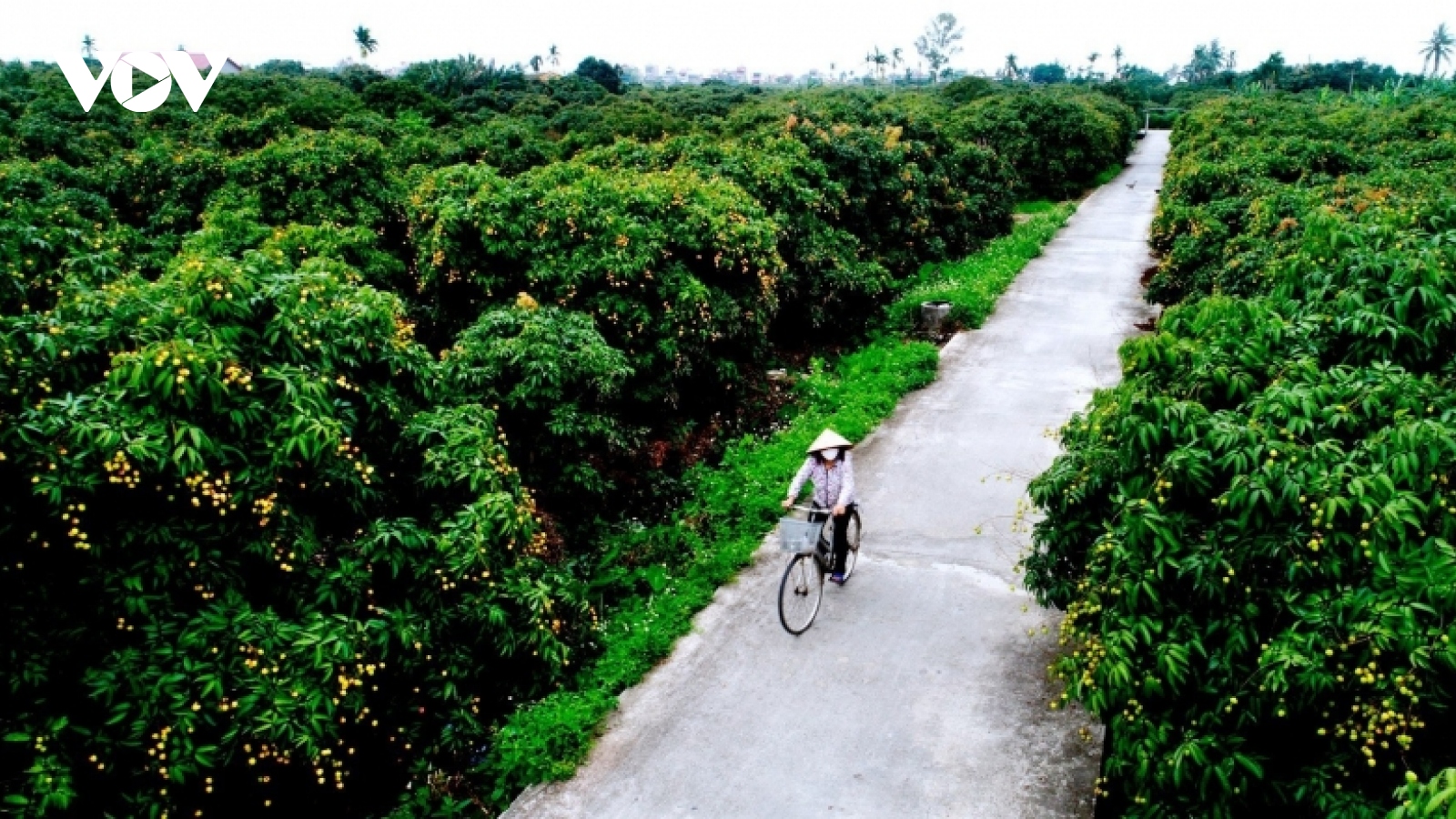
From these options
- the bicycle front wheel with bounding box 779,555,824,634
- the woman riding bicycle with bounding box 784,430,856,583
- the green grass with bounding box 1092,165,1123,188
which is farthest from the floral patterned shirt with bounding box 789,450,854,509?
the green grass with bounding box 1092,165,1123,188

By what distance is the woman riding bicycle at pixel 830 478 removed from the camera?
677 cm

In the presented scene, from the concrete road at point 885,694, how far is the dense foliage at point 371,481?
1.34 feet

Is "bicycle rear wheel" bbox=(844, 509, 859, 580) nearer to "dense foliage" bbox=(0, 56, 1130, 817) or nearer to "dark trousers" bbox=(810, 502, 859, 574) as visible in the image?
"dark trousers" bbox=(810, 502, 859, 574)

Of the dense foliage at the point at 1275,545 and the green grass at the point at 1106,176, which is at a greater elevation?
the dense foliage at the point at 1275,545

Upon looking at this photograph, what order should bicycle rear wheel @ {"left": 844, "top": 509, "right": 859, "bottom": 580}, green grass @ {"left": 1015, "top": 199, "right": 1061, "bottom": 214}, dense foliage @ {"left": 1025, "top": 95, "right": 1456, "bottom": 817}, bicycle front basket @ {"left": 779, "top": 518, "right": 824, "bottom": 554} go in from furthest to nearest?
1. green grass @ {"left": 1015, "top": 199, "right": 1061, "bottom": 214}
2. bicycle rear wheel @ {"left": 844, "top": 509, "right": 859, "bottom": 580}
3. bicycle front basket @ {"left": 779, "top": 518, "right": 824, "bottom": 554}
4. dense foliage @ {"left": 1025, "top": 95, "right": 1456, "bottom": 817}

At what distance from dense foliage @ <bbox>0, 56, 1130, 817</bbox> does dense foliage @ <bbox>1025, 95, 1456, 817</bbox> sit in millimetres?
3168

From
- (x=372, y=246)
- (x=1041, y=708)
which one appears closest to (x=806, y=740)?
(x=1041, y=708)

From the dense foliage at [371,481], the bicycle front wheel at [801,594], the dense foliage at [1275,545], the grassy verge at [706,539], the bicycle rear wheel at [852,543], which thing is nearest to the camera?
the dense foliage at [1275,545]

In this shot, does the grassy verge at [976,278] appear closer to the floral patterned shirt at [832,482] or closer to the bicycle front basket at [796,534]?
the floral patterned shirt at [832,482]

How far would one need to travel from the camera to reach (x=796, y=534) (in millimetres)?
6281

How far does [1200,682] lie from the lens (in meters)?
4.22

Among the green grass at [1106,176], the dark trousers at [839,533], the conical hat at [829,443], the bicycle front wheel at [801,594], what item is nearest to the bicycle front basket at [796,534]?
the bicycle front wheel at [801,594]

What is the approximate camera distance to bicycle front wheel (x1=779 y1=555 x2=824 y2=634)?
6.61 m

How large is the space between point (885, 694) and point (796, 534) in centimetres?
118
